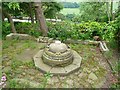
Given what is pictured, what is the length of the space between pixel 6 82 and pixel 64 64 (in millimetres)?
1476

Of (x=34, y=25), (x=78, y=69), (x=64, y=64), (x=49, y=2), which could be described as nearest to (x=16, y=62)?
(x=64, y=64)

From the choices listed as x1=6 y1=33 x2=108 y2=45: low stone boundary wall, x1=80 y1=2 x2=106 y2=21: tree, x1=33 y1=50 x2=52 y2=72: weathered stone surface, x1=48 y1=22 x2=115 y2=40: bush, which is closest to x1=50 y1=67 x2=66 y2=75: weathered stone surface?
x1=33 y1=50 x2=52 y2=72: weathered stone surface

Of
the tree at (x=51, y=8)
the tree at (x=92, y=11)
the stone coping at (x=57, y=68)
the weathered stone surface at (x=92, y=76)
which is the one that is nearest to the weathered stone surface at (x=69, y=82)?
the stone coping at (x=57, y=68)

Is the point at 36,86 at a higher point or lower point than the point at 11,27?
lower

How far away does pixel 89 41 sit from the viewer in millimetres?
6469

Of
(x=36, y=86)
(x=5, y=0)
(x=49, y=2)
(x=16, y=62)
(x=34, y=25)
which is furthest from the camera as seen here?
(x=49, y=2)

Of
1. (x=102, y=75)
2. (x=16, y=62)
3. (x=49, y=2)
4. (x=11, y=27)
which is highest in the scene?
(x=49, y=2)

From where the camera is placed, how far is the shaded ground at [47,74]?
4250 millimetres

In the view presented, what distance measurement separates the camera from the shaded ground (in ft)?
13.9

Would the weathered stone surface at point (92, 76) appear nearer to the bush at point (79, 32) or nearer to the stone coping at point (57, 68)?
the stone coping at point (57, 68)

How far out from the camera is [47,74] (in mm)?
4512

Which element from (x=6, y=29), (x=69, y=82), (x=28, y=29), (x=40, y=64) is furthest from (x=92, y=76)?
(x=6, y=29)

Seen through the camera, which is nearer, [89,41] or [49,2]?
[89,41]

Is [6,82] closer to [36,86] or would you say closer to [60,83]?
[36,86]
